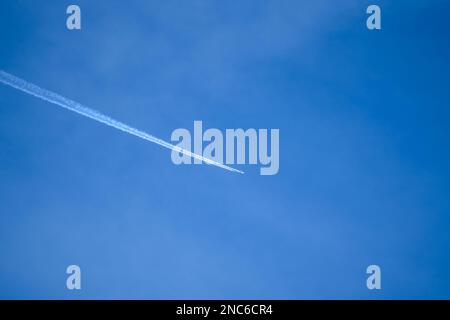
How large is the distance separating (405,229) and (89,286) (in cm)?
158

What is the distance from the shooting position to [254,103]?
249 centimetres

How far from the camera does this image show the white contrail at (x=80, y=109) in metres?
2.45

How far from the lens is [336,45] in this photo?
8.09 ft

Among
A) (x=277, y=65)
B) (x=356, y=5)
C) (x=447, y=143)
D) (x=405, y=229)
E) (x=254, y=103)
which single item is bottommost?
(x=405, y=229)

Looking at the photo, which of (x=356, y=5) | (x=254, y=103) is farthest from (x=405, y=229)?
(x=356, y=5)

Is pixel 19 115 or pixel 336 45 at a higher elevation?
pixel 336 45

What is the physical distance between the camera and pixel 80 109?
2.46m

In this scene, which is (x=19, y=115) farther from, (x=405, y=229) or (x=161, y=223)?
(x=405, y=229)

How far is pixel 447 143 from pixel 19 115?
2.11m

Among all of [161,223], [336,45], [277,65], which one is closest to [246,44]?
[277,65]

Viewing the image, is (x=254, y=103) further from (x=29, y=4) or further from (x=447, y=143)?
(x=29, y=4)

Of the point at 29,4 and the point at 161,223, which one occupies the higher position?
the point at 29,4

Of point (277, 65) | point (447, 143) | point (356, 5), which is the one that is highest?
point (356, 5)

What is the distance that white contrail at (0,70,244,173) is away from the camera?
2.45 metres
